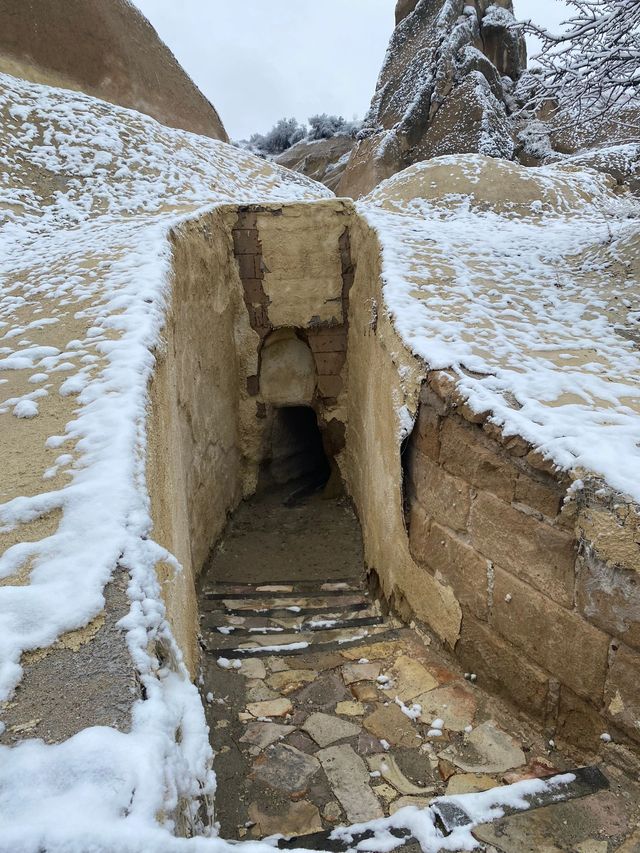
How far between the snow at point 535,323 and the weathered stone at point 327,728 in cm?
166

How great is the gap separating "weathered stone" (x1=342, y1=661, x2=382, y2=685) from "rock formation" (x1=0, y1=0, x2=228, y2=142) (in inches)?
413

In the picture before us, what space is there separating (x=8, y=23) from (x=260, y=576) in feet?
32.8

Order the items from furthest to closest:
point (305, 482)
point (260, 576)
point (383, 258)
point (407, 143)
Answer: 1. point (407, 143)
2. point (305, 482)
3. point (260, 576)
4. point (383, 258)

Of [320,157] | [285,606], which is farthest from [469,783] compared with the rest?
[320,157]

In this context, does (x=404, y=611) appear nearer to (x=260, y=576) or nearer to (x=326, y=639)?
(x=326, y=639)

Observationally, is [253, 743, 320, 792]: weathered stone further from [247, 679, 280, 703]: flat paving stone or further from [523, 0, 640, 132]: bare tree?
[523, 0, 640, 132]: bare tree

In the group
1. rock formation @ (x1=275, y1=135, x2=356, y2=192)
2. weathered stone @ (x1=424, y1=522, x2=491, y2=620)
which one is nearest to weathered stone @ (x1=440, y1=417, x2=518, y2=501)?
weathered stone @ (x1=424, y1=522, x2=491, y2=620)

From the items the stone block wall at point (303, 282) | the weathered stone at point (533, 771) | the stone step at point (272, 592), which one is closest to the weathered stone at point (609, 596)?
the weathered stone at point (533, 771)

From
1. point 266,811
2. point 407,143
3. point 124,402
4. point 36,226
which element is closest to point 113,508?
point 124,402

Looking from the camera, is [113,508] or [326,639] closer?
[113,508]

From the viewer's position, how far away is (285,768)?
8.89ft

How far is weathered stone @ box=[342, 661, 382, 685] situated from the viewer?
332 centimetres

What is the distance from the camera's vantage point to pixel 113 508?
2029 mm

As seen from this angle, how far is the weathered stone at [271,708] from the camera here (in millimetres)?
3080
